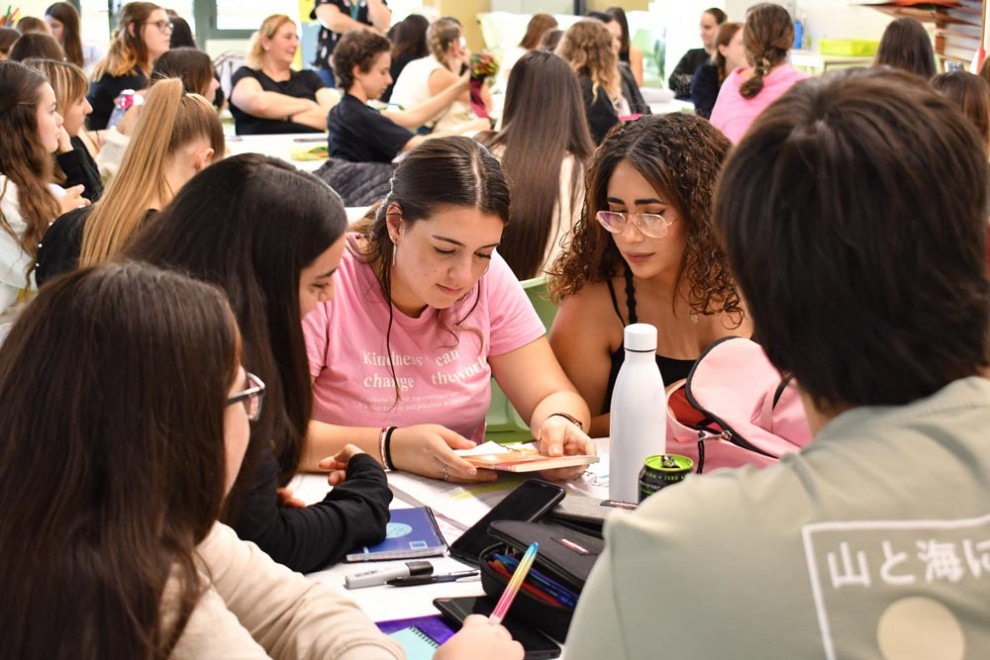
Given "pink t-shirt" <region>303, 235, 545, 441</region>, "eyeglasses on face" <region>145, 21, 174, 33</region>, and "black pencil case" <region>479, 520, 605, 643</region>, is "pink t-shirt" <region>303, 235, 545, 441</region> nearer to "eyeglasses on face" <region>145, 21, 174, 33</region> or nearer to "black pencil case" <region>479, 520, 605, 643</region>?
"black pencil case" <region>479, 520, 605, 643</region>

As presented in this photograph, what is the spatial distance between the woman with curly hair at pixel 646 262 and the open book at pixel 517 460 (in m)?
0.46

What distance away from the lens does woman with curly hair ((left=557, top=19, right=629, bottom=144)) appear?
5.37m

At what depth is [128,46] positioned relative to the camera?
650 cm

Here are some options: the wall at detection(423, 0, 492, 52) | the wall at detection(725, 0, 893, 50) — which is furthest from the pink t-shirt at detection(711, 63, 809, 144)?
the wall at detection(423, 0, 492, 52)

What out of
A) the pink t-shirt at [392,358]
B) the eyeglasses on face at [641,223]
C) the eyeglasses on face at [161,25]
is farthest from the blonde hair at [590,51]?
the pink t-shirt at [392,358]

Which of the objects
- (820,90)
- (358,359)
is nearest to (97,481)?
(820,90)

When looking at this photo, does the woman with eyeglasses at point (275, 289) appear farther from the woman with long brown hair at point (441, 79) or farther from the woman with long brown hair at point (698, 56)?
the woman with long brown hair at point (698, 56)

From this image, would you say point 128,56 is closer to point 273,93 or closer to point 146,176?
point 273,93

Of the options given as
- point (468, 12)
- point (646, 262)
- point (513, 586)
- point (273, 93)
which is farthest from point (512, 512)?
point (468, 12)

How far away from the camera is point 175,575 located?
3.26ft

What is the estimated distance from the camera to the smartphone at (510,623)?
1312mm

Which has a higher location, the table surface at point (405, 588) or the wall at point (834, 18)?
the wall at point (834, 18)

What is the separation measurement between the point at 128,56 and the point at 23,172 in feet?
10.9

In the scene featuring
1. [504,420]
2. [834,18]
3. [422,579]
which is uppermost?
[834,18]
